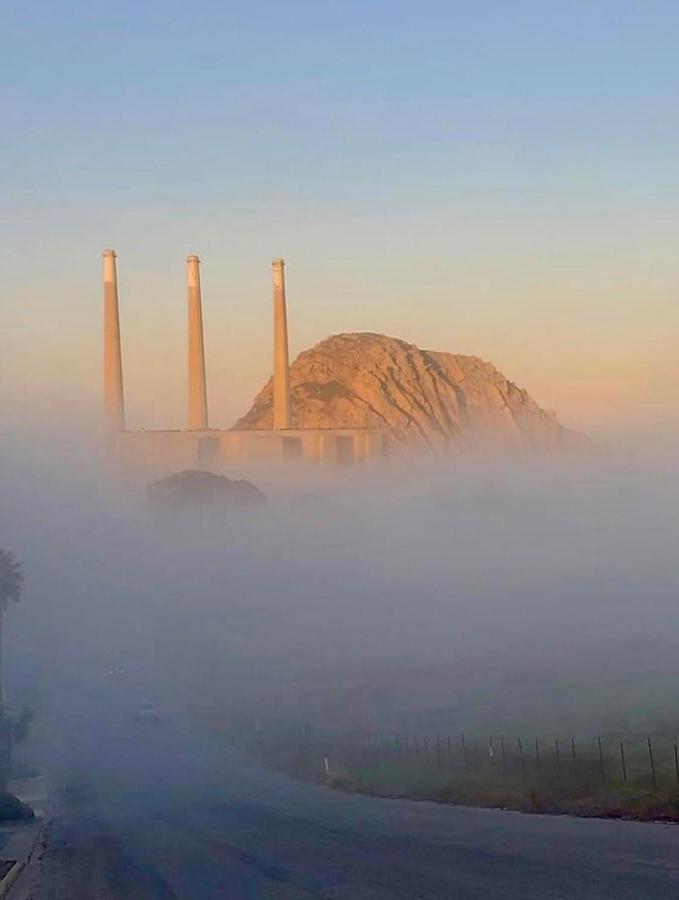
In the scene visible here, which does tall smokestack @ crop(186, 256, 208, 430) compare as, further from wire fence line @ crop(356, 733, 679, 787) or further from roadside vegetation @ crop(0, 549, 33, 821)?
wire fence line @ crop(356, 733, 679, 787)

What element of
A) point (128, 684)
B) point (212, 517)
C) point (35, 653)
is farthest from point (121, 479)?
point (128, 684)

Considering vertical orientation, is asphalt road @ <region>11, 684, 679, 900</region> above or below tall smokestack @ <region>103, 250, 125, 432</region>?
below

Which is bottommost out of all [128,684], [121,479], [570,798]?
[128,684]

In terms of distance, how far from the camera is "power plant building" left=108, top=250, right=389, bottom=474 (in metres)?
166

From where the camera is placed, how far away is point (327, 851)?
34.6m

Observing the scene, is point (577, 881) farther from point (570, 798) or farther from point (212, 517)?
point (212, 517)

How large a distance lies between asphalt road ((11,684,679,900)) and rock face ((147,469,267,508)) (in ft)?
425

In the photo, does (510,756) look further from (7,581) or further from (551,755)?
(7,581)

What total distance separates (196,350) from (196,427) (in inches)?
481

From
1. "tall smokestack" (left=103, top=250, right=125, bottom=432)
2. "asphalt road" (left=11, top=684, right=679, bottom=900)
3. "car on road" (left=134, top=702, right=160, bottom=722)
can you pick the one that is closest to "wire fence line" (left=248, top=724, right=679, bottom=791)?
"asphalt road" (left=11, top=684, right=679, bottom=900)

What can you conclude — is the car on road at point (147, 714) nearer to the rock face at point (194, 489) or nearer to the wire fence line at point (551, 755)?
the wire fence line at point (551, 755)

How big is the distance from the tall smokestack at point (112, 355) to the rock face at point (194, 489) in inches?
741

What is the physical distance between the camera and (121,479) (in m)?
185

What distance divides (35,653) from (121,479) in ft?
144
